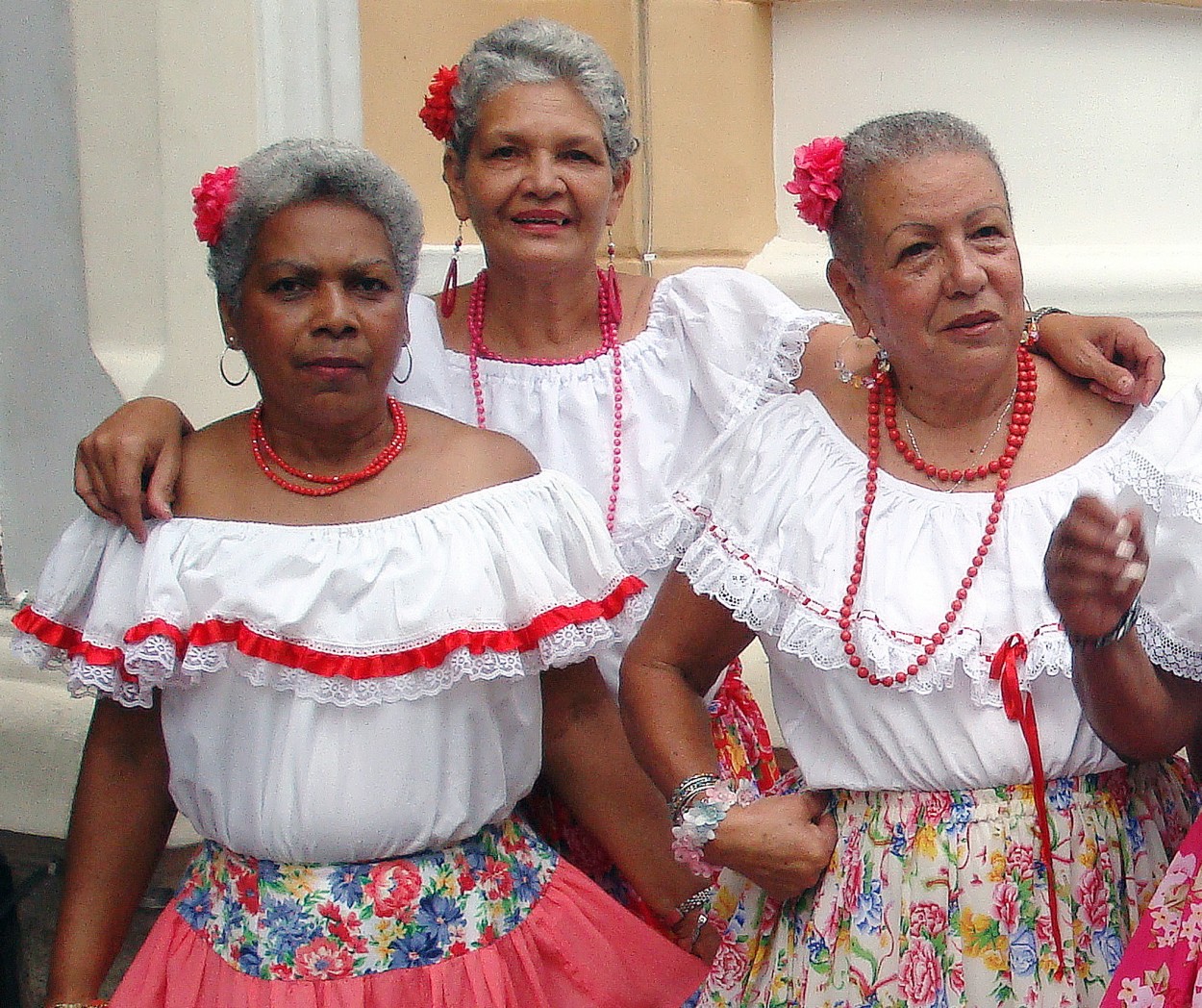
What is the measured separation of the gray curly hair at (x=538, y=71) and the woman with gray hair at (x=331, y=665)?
451 millimetres

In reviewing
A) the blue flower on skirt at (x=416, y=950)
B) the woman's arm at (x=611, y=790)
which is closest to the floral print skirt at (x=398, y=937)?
the blue flower on skirt at (x=416, y=950)

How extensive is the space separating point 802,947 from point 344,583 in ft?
2.69

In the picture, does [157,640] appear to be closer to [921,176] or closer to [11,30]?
[921,176]

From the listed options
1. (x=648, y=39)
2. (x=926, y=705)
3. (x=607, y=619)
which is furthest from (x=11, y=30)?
(x=926, y=705)

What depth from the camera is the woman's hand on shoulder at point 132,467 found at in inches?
90.7

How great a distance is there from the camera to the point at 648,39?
13.0 feet

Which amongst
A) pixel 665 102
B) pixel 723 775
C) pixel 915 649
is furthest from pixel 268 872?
pixel 665 102

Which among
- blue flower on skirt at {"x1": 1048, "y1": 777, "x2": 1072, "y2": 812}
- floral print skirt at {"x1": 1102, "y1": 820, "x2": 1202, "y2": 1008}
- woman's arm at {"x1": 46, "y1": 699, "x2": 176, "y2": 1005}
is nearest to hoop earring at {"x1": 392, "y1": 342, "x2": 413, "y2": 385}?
woman's arm at {"x1": 46, "y1": 699, "x2": 176, "y2": 1005}

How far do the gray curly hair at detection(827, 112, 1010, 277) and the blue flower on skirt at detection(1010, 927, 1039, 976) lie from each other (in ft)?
3.03

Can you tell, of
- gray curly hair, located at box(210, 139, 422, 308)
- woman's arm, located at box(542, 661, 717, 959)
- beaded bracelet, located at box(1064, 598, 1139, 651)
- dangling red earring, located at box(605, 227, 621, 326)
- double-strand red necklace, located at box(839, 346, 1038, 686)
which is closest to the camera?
beaded bracelet, located at box(1064, 598, 1139, 651)

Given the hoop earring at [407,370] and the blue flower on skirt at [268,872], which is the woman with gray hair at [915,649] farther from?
the hoop earring at [407,370]

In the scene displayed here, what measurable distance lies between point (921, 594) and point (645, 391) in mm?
833

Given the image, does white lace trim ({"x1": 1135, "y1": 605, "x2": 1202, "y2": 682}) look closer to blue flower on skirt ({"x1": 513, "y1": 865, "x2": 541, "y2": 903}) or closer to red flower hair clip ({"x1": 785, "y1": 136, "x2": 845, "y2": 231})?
red flower hair clip ({"x1": 785, "y1": 136, "x2": 845, "y2": 231})

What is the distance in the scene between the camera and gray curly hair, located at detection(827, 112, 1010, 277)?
7.14 feet
